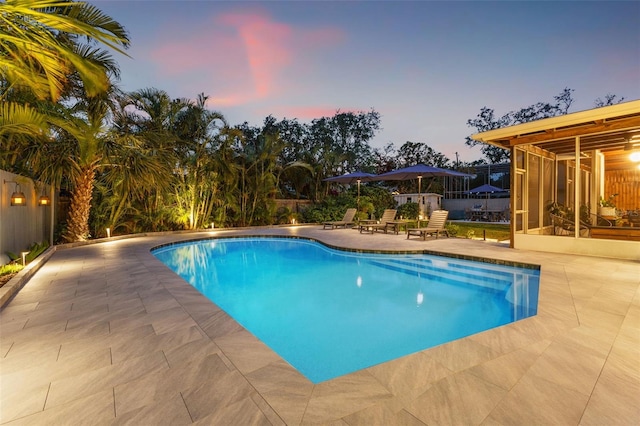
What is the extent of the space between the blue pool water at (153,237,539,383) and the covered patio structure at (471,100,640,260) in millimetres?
2301

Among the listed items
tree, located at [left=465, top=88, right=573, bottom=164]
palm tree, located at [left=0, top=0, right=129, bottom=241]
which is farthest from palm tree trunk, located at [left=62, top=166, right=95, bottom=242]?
tree, located at [left=465, top=88, right=573, bottom=164]

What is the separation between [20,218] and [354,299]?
7301mm

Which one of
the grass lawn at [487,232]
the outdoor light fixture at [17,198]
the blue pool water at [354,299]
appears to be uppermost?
the outdoor light fixture at [17,198]

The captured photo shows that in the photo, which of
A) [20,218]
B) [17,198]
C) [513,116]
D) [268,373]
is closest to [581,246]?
[268,373]

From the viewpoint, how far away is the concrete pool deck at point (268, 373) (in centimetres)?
186

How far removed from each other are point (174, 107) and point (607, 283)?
13.9 meters

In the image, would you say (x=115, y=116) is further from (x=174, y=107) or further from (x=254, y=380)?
(x=254, y=380)

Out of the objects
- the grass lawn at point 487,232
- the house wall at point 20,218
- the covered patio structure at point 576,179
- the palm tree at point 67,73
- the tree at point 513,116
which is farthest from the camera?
the tree at point 513,116

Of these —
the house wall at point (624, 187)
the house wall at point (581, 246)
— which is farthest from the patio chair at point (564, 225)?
the house wall at point (624, 187)

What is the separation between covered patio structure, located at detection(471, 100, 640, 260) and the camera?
269 inches

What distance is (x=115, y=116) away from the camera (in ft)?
34.1

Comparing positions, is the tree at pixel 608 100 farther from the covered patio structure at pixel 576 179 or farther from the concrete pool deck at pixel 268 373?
the concrete pool deck at pixel 268 373

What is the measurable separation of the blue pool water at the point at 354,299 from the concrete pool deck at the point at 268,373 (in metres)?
0.82

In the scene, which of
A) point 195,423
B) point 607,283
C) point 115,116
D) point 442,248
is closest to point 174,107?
point 115,116
